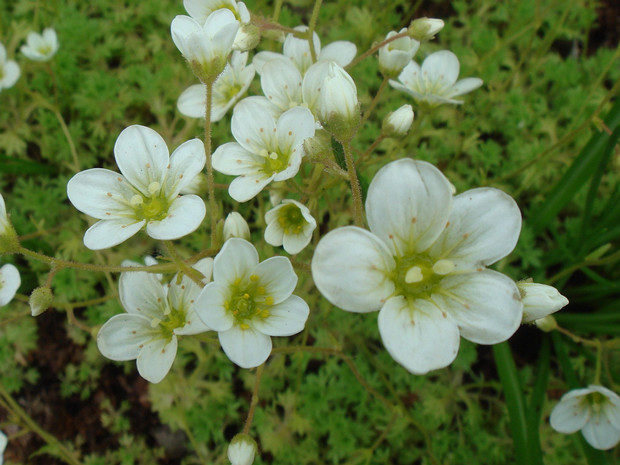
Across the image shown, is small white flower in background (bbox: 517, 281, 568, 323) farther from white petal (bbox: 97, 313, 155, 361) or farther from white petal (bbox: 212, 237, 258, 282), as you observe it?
white petal (bbox: 97, 313, 155, 361)

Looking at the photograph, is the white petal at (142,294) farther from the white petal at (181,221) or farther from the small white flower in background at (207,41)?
the small white flower in background at (207,41)

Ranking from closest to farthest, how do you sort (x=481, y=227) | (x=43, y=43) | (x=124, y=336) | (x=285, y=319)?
(x=481, y=227) → (x=285, y=319) → (x=124, y=336) → (x=43, y=43)

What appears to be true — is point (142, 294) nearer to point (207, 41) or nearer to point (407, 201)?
point (207, 41)

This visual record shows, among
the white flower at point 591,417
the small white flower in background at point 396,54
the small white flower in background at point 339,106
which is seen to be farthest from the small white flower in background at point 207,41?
the white flower at point 591,417

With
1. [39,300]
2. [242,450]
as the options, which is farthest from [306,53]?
[242,450]

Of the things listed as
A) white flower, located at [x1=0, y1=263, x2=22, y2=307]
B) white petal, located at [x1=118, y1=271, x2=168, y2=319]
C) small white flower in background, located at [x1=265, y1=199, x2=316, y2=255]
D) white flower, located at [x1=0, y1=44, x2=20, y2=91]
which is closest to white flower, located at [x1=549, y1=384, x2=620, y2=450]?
small white flower in background, located at [x1=265, y1=199, x2=316, y2=255]
